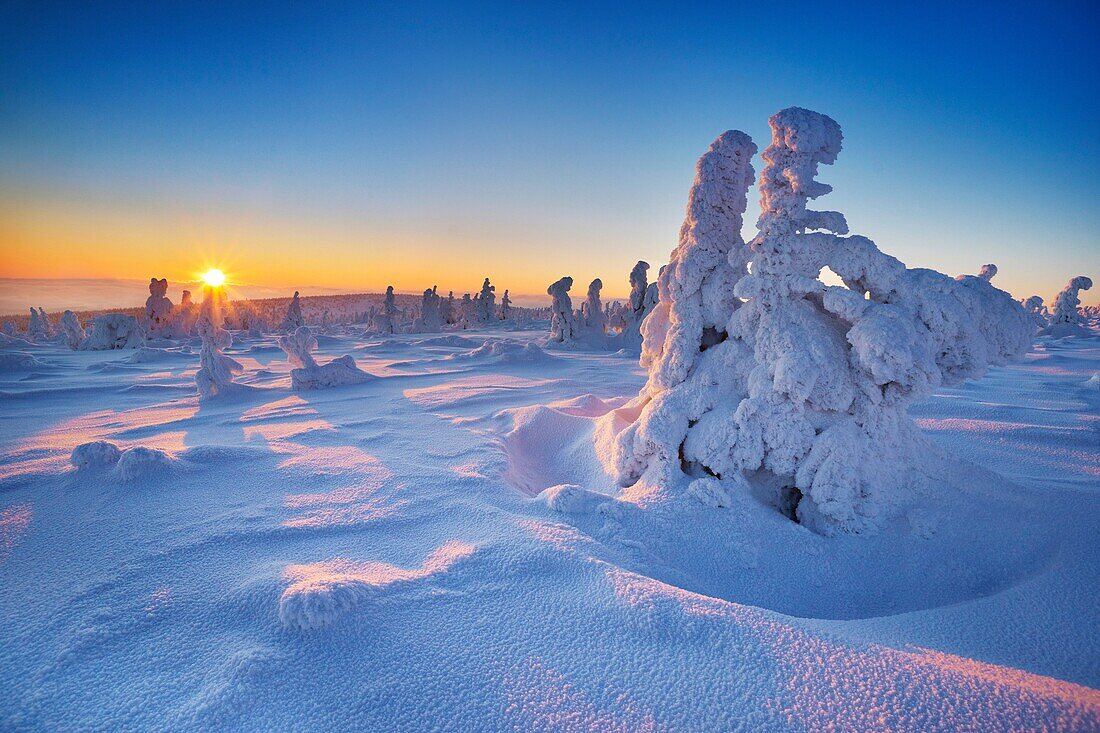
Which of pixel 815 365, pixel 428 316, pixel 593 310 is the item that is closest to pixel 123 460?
pixel 815 365

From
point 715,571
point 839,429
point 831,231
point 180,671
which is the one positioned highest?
point 831,231

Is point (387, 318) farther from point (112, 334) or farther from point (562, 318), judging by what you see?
point (562, 318)

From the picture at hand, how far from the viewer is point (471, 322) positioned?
4953 centimetres

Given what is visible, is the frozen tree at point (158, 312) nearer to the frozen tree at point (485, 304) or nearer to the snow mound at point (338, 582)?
the frozen tree at point (485, 304)

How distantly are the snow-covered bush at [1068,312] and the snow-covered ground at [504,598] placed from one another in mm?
27152

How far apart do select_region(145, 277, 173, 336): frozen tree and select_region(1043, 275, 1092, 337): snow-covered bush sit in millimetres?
52651

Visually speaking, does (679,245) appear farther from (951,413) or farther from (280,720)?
(280,720)

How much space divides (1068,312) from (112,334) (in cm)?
5297

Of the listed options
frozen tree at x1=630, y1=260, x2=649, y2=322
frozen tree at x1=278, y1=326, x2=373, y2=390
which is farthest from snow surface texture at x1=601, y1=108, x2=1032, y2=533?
frozen tree at x1=630, y1=260, x2=649, y2=322

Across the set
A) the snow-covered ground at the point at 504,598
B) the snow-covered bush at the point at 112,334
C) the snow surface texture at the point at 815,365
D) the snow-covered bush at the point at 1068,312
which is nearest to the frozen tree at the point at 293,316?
the snow-covered bush at the point at 112,334

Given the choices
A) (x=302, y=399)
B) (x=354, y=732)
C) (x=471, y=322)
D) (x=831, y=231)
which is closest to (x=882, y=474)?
(x=831, y=231)

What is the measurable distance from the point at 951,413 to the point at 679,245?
18.0ft

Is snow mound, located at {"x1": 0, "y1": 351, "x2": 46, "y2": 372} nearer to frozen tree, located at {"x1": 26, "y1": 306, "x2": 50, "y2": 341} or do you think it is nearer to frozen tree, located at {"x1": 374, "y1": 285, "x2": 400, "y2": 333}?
frozen tree, located at {"x1": 374, "y1": 285, "x2": 400, "y2": 333}

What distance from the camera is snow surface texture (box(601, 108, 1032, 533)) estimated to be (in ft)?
12.3
